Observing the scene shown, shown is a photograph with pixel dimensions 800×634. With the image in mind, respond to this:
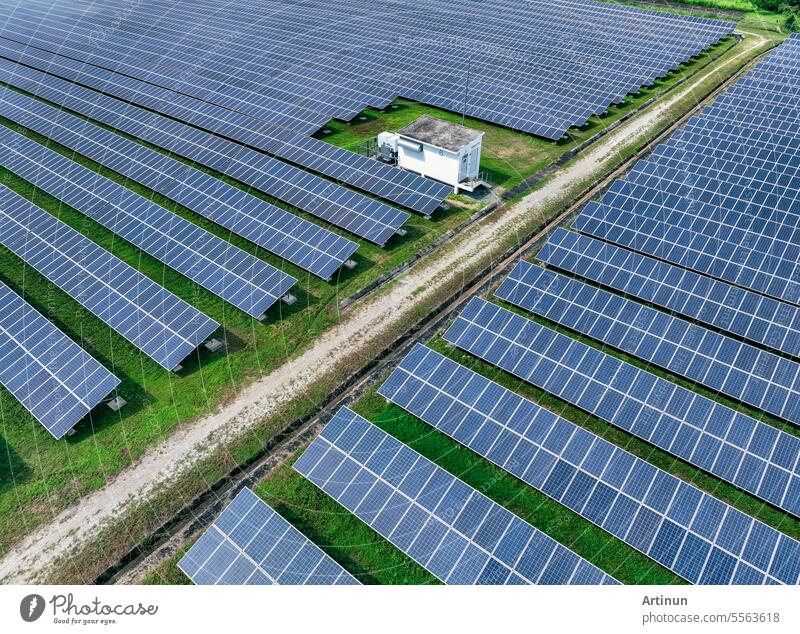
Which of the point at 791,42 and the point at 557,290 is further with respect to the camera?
the point at 791,42

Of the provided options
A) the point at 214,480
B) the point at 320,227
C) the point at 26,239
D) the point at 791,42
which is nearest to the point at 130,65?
the point at 26,239

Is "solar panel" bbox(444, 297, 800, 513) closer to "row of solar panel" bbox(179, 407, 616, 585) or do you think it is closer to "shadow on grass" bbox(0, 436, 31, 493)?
"row of solar panel" bbox(179, 407, 616, 585)

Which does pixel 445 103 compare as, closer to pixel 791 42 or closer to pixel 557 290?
pixel 557 290

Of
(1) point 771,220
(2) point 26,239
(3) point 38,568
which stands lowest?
(3) point 38,568

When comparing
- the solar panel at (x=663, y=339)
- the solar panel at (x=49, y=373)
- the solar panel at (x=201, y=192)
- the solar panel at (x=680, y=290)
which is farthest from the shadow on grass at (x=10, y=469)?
the solar panel at (x=680, y=290)

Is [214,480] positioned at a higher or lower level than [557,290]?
lower

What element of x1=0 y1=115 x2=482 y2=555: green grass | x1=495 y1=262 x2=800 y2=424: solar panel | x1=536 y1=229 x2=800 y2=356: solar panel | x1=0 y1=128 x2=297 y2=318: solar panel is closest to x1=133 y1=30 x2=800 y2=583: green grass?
x1=495 y1=262 x2=800 y2=424: solar panel

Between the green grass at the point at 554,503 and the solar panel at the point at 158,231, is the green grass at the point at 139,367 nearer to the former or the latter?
the solar panel at the point at 158,231
